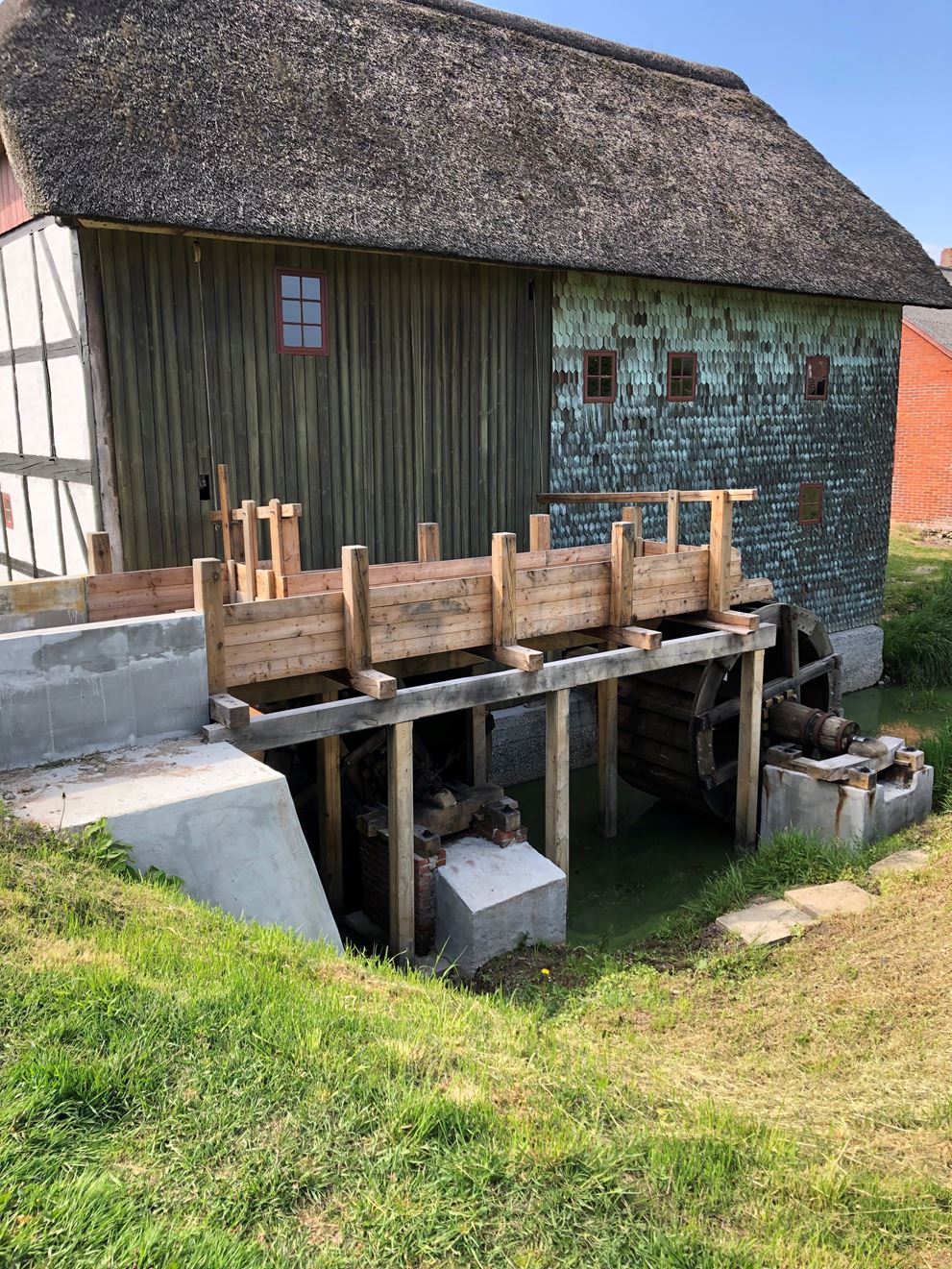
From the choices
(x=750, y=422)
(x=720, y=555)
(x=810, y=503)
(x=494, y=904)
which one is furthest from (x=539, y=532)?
(x=810, y=503)

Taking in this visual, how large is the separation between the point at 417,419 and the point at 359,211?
217 centimetres

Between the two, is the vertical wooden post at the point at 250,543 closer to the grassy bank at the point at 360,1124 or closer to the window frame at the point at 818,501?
the grassy bank at the point at 360,1124

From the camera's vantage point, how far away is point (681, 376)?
42.3ft

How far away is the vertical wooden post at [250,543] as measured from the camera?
7.73 metres

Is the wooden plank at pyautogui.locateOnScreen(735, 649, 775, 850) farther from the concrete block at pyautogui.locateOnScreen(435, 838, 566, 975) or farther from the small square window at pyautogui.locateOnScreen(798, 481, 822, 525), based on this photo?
the small square window at pyautogui.locateOnScreen(798, 481, 822, 525)

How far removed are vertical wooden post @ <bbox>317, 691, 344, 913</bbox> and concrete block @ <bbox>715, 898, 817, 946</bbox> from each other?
2936mm

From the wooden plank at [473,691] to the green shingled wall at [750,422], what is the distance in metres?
3.38

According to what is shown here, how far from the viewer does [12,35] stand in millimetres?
8555

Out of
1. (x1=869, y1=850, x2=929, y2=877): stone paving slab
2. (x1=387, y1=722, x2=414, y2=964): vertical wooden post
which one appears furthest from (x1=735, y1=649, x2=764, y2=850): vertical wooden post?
(x1=387, y1=722, x2=414, y2=964): vertical wooden post

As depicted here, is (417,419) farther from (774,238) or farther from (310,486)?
(774,238)

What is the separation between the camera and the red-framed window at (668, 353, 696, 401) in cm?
1277

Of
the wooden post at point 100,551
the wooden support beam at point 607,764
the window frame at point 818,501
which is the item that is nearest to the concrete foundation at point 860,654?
the window frame at point 818,501

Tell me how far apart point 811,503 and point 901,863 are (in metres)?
7.87

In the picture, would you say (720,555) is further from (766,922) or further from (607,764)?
(766,922)
